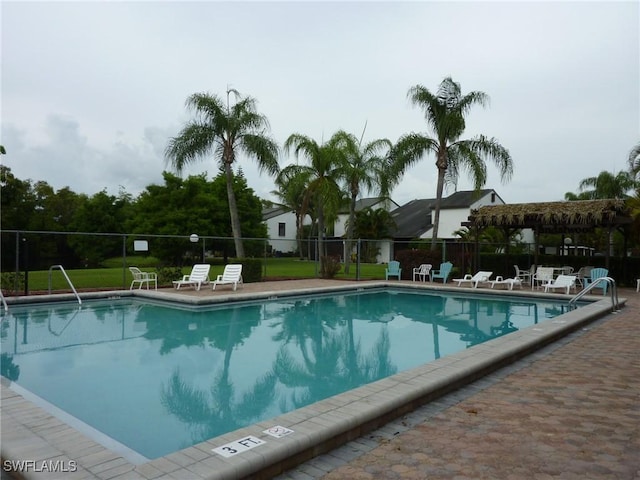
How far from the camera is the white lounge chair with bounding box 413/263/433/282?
18516 millimetres

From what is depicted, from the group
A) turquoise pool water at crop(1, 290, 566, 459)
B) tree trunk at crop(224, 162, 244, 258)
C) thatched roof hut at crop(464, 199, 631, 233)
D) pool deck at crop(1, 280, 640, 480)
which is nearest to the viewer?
pool deck at crop(1, 280, 640, 480)

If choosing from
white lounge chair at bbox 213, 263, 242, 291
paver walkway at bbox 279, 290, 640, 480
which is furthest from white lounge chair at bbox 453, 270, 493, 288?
paver walkway at bbox 279, 290, 640, 480

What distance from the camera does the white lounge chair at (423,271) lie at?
18516 millimetres

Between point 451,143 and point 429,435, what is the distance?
1713 cm

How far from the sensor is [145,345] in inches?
319

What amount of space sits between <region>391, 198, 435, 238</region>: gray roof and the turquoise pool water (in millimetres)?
23185

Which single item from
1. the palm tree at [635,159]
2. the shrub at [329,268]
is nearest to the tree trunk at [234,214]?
the shrub at [329,268]

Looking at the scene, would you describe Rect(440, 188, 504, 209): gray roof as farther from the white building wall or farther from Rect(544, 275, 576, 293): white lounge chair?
Rect(544, 275, 576, 293): white lounge chair

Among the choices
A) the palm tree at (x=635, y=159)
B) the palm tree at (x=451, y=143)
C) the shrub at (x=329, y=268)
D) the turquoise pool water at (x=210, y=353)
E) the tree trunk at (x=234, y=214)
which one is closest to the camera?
the turquoise pool water at (x=210, y=353)

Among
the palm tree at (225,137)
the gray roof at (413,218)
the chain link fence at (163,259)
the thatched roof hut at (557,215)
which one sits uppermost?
the palm tree at (225,137)

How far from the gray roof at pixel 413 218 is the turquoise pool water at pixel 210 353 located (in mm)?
23185

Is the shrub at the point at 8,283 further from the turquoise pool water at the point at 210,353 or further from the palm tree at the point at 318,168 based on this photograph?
the palm tree at the point at 318,168

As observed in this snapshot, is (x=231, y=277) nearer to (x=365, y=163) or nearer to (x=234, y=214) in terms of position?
(x=234, y=214)

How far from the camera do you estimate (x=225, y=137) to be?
18.8 m
